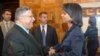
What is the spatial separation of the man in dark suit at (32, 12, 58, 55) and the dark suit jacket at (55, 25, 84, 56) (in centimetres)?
221

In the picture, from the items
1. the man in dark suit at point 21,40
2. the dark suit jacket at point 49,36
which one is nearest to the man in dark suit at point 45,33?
the dark suit jacket at point 49,36

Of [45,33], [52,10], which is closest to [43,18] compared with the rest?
[45,33]

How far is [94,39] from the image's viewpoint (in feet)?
16.8

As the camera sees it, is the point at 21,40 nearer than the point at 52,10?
Yes

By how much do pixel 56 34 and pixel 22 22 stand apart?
8.30 feet

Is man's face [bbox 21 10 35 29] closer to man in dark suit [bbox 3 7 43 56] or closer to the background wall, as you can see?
man in dark suit [bbox 3 7 43 56]

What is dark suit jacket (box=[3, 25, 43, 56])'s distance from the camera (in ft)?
9.06

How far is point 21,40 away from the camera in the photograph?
2820mm

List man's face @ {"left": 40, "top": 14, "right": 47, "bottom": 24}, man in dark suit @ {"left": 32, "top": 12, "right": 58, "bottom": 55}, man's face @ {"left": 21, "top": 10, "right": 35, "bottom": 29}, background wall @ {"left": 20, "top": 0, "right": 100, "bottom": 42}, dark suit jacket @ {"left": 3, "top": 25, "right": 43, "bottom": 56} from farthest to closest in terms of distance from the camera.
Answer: background wall @ {"left": 20, "top": 0, "right": 100, "bottom": 42} → man's face @ {"left": 40, "top": 14, "right": 47, "bottom": 24} → man in dark suit @ {"left": 32, "top": 12, "right": 58, "bottom": 55} → man's face @ {"left": 21, "top": 10, "right": 35, "bottom": 29} → dark suit jacket @ {"left": 3, "top": 25, "right": 43, "bottom": 56}

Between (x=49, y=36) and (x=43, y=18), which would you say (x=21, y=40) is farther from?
(x=43, y=18)

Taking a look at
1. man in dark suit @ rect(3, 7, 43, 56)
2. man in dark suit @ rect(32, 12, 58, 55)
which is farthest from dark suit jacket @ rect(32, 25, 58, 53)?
man in dark suit @ rect(3, 7, 43, 56)

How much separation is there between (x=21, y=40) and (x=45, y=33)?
2497 millimetres

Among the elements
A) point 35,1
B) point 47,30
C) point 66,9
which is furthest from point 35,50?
point 35,1

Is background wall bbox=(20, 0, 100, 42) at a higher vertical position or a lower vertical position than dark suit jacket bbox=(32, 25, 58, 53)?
higher
